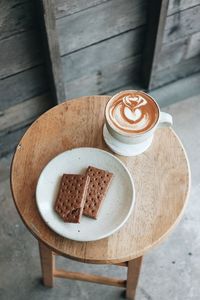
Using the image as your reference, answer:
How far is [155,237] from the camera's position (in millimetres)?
1099

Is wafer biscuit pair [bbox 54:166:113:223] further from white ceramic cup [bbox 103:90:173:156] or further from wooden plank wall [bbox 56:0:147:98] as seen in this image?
wooden plank wall [bbox 56:0:147:98]

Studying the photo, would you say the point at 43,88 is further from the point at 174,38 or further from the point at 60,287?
the point at 60,287

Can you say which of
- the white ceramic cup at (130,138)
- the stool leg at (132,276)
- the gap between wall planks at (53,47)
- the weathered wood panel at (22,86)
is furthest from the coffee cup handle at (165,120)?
the weathered wood panel at (22,86)

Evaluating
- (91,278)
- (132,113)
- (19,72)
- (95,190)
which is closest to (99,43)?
(19,72)

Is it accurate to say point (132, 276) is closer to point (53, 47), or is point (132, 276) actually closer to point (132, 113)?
point (132, 113)

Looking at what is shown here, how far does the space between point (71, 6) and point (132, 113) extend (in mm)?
484

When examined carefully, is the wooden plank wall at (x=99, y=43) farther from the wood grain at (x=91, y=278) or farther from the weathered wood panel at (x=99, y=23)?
the wood grain at (x=91, y=278)

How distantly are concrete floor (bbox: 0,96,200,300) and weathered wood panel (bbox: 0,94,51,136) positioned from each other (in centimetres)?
28

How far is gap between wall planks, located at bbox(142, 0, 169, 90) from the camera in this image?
62.2 inches

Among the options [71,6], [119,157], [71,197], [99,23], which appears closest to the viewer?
[71,197]

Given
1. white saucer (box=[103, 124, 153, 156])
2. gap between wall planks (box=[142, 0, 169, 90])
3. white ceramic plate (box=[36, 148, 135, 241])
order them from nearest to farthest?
white ceramic plate (box=[36, 148, 135, 241])
white saucer (box=[103, 124, 153, 156])
gap between wall planks (box=[142, 0, 169, 90])

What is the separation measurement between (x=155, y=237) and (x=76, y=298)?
586mm

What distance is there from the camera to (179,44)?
1859mm

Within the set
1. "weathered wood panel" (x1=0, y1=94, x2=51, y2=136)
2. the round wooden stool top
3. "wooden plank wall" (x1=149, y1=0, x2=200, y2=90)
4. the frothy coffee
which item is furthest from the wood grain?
"wooden plank wall" (x1=149, y1=0, x2=200, y2=90)
